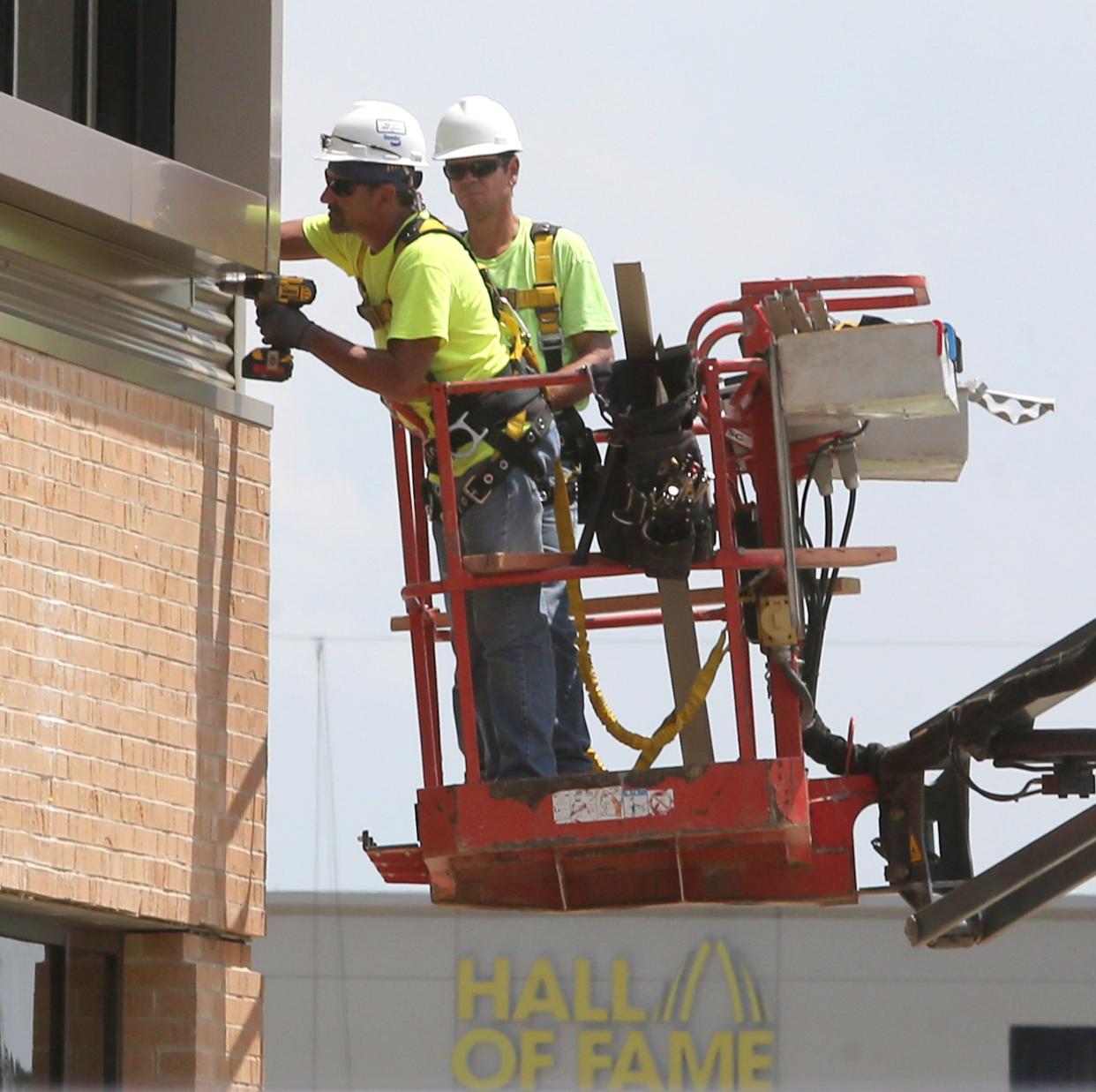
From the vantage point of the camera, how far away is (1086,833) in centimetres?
736

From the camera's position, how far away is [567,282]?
8.27 m

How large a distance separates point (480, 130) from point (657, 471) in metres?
1.40

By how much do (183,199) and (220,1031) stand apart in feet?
8.10

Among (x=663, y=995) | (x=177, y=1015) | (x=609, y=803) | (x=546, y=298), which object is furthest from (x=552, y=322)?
(x=663, y=995)

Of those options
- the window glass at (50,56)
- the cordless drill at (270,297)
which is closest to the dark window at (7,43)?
the window glass at (50,56)

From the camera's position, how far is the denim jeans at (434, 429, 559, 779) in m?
7.57

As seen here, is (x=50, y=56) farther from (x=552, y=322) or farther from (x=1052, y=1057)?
(x=1052, y=1057)

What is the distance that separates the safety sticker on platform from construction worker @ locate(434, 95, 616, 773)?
60 cm

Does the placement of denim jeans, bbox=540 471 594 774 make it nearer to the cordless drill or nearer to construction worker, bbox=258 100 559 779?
construction worker, bbox=258 100 559 779

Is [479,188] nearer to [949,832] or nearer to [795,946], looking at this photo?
[949,832]

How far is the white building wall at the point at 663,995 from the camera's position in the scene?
A: 20.3 meters

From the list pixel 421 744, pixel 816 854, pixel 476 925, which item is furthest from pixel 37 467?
pixel 476 925

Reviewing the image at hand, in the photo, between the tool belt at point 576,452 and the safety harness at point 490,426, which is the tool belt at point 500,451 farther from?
the tool belt at point 576,452

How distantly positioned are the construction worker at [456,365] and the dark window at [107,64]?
702 millimetres
